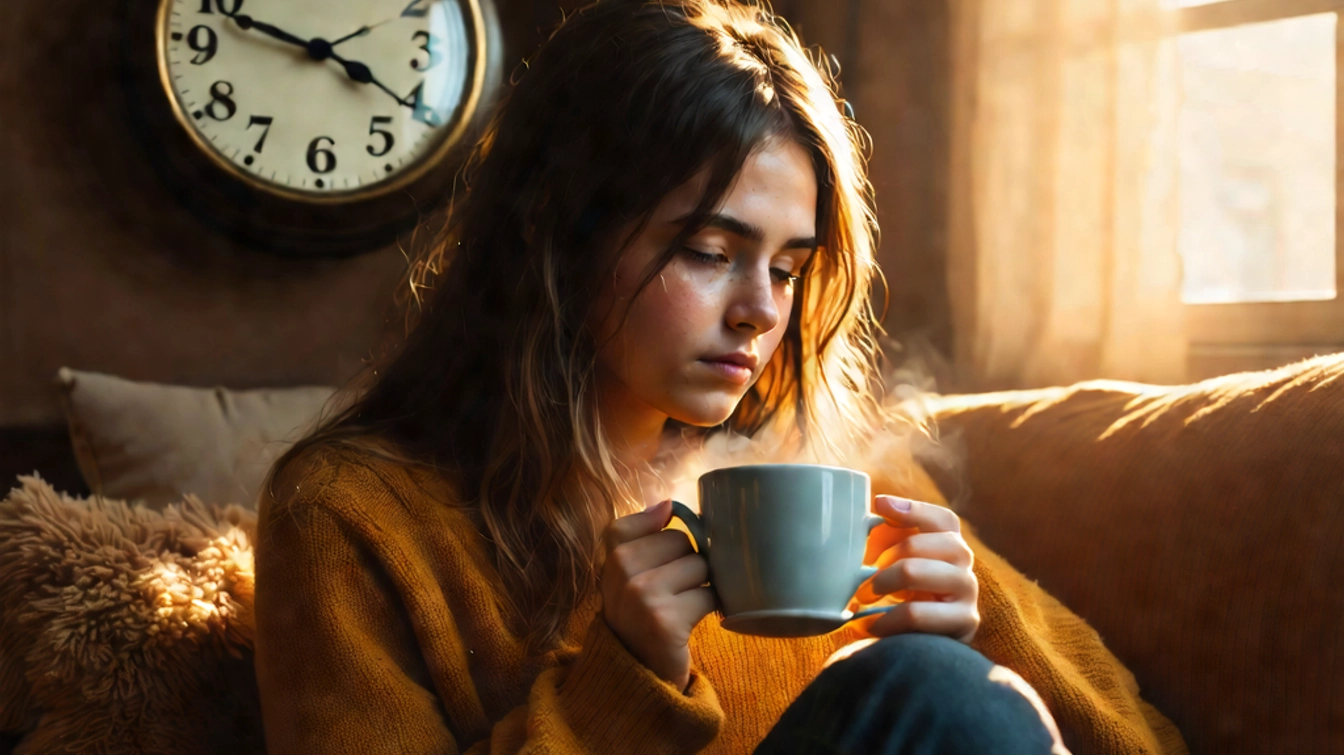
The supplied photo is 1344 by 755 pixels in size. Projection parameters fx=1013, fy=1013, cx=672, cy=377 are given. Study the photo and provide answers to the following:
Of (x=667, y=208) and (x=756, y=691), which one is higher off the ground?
(x=667, y=208)

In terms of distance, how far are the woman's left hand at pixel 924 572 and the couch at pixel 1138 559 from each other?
0.22m

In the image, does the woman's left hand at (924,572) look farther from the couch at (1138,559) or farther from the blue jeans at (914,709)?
the couch at (1138,559)

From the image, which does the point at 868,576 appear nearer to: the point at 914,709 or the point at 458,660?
the point at 914,709

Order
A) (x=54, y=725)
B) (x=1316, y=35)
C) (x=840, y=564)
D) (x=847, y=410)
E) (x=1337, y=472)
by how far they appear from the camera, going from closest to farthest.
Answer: (x=840, y=564), (x=1337, y=472), (x=54, y=725), (x=847, y=410), (x=1316, y=35)

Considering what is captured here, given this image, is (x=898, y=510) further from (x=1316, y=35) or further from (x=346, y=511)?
(x=1316, y=35)

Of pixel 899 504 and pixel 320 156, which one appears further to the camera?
pixel 320 156

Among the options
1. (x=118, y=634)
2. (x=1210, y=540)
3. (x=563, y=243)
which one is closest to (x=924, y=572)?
(x=1210, y=540)

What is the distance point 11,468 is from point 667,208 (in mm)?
860

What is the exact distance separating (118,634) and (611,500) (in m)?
0.39

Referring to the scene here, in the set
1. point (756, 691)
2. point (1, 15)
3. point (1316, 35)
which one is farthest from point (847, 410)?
point (1, 15)

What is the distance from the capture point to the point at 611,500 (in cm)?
80

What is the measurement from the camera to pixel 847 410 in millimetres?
1015

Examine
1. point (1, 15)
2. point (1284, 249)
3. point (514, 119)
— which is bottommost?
point (1284, 249)

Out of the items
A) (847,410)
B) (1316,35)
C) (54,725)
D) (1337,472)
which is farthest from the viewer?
(1316,35)
